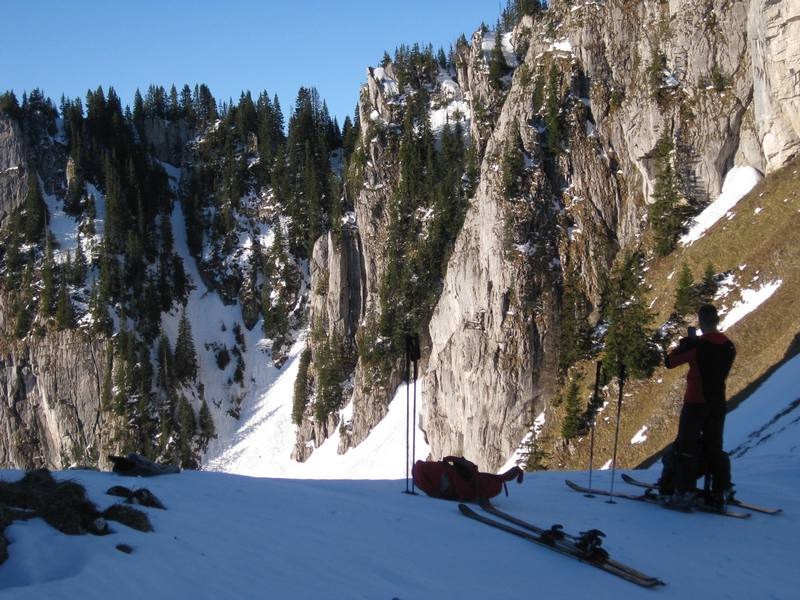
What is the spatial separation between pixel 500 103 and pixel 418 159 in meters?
11.2

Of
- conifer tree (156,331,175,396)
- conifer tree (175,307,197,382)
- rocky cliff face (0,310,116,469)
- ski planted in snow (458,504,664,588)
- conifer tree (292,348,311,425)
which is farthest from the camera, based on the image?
conifer tree (175,307,197,382)

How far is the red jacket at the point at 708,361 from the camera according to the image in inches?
329

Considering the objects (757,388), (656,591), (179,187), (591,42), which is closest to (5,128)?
(179,187)

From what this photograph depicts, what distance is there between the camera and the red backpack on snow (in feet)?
28.2

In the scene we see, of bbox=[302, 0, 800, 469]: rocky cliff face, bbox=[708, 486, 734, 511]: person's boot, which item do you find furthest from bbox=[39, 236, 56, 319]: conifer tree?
bbox=[708, 486, 734, 511]: person's boot

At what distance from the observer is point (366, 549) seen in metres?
5.85

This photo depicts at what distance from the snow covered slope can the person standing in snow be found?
44 centimetres

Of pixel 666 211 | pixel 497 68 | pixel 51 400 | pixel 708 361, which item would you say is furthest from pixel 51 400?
pixel 708 361

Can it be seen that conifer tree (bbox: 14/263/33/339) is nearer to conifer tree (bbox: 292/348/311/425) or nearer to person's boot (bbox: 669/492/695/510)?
conifer tree (bbox: 292/348/311/425)

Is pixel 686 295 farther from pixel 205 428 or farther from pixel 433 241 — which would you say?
pixel 205 428

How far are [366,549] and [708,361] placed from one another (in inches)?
202

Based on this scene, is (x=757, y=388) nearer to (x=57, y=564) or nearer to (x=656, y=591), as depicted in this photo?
(x=656, y=591)

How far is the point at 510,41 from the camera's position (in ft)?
234

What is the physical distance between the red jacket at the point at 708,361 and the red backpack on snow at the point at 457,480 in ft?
8.71
